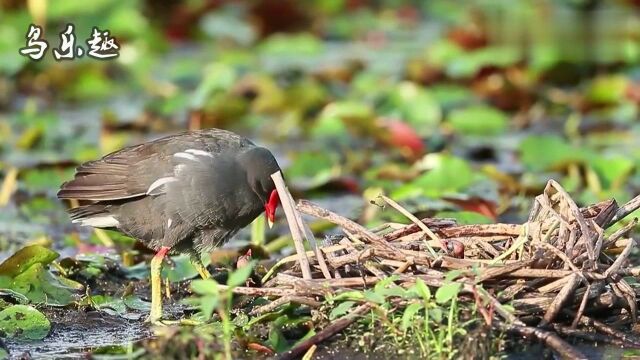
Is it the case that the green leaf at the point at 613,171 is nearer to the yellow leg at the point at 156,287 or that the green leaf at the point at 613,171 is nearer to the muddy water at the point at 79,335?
the yellow leg at the point at 156,287

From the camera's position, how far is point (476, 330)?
434cm

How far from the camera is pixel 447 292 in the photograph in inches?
168

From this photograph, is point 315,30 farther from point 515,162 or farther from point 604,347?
point 604,347

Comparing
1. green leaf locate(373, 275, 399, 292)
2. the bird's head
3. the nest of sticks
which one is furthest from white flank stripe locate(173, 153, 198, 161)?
green leaf locate(373, 275, 399, 292)

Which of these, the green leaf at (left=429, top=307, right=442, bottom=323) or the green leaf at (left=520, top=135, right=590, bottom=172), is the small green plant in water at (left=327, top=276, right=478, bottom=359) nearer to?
the green leaf at (left=429, top=307, right=442, bottom=323)

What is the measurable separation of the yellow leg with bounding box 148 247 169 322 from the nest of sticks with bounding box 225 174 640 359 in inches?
22.1

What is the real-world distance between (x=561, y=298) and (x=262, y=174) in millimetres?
1490

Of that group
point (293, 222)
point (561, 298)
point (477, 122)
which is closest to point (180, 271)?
point (293, 222)

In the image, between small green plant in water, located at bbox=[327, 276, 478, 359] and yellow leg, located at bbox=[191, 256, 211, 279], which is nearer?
small green plant in water, located at bbox=[327, 276, 478, 359]

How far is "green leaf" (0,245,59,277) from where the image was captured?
5434 millimetres

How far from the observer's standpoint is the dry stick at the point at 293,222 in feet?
15.5

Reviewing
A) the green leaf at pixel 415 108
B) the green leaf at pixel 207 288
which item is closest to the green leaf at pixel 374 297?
the green leaf at pixel 207 288

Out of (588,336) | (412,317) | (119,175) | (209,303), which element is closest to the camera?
(209,303)

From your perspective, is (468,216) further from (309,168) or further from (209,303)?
(309,168)
